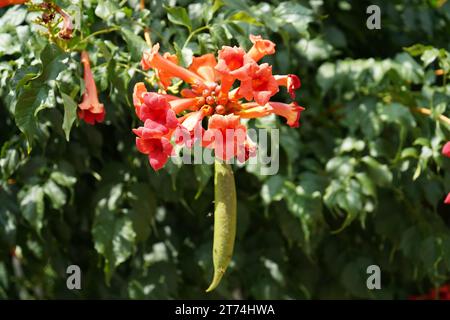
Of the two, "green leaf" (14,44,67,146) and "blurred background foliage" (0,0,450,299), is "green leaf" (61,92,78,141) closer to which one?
"green leaf" (14,44,67,146)

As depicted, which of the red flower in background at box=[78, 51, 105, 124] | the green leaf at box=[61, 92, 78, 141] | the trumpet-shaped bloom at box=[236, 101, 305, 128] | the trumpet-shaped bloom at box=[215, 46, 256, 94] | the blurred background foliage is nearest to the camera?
the trumpet-shaped bloom at box=[215, 46, 256, 94]

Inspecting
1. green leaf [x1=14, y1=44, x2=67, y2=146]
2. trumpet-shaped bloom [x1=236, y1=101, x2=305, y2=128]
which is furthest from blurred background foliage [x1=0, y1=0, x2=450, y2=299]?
trumpet-shaped bloom [x1=236, y1=101, x2=305, y2=128]

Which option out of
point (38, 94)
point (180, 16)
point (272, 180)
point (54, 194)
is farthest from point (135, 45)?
point (272, 180)

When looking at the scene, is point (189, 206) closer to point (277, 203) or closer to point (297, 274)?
point (277, 203)

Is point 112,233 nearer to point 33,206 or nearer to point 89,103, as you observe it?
point 33,206

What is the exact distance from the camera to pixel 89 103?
7.21ft

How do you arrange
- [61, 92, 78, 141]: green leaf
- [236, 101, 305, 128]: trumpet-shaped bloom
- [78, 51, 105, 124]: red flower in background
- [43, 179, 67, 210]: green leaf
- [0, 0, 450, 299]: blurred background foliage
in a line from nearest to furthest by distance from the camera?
[236, 101, 305, 128]: trumpet-shaped bloom < [61, 92, 78, 141]: green leaf < [78, 51, 105, 124]: red flower in background < [0, 0, 450, 299]: blurred background foliage < [43, 179, 67, 210]: green leaf

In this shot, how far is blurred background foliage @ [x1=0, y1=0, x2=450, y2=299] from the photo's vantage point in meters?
2.58

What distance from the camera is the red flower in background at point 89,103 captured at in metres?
2.19

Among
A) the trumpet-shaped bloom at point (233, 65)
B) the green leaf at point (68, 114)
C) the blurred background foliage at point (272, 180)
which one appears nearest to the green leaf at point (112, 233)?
the blurred background foliage at point (272, 180)

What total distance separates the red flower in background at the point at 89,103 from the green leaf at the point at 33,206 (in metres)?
0.51

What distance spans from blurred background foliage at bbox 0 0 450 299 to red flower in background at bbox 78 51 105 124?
8 cm

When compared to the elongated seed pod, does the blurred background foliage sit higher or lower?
lower

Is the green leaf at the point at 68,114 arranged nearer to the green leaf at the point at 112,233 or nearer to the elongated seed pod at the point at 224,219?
the elongated seed pod at the point at 224,219
